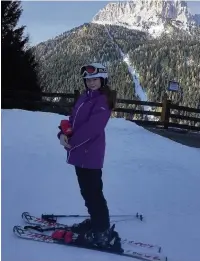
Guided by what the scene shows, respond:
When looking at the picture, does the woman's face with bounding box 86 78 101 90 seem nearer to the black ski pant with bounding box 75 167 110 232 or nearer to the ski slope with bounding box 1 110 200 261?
the black ski pant with bounding box 75 167 110 232

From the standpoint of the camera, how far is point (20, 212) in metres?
4.14

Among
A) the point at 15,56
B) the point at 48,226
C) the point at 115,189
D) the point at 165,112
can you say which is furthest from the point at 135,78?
the point at 48,226

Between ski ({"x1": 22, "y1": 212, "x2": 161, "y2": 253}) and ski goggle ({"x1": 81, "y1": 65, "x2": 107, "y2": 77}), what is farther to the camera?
ski ({"x1": 22, "y1": 212, "x2": 161, "y2": 253})

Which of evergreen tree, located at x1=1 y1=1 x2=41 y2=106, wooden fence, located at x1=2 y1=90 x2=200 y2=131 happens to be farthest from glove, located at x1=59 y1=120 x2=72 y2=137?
evergreen tree, located at x1=1 y1=1 x2=41 y2=106

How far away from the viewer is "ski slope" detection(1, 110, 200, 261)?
3.71 metres

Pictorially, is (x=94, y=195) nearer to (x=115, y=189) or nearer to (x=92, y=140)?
(x=92, y=140)

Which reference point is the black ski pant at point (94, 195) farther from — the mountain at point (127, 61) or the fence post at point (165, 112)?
the mountain at point (127, 61)

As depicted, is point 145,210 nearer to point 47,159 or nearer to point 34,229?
point 34,229

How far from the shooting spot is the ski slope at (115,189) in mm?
3711

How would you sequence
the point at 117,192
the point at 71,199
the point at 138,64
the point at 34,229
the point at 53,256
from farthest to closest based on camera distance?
1. the point at 138,64
2. the point at 117,192
3. the point at 71,199
4. the point at 34,229
5. the point at 53,256

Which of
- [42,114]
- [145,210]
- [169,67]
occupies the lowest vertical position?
[145,210]

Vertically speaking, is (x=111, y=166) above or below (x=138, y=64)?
below

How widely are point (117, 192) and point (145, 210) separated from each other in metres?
0.55

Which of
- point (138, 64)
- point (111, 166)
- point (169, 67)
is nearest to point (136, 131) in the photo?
point (111, 166)
